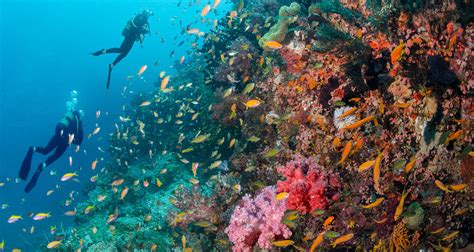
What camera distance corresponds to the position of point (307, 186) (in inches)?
188

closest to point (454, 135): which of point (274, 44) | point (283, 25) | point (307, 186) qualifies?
point (307, 186)

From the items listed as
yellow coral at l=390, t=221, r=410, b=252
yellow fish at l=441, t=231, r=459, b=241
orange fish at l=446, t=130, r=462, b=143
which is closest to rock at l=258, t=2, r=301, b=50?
orange fish at l=446, t=130, r=462, b=143

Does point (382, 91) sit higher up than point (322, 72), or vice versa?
point (322, 72)

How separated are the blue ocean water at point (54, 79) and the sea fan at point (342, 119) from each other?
22917mm

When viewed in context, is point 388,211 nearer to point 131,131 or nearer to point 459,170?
point 459,170

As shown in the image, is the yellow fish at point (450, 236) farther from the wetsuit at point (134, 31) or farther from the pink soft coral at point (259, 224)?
the wetsuit at point (134, 31)

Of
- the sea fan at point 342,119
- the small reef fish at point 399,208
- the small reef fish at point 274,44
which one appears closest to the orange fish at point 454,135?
the small reef fish at point 399,208

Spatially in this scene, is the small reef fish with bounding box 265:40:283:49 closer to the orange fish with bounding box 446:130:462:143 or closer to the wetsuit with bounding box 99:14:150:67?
the orange fish with bounding box 446:130:462:143

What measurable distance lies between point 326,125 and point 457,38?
2.33 metres

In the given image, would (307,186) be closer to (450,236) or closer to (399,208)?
(399,208)

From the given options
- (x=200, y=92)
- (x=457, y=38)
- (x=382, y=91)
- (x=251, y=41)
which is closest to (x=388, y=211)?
(x=382, y=91)

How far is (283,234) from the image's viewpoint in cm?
472

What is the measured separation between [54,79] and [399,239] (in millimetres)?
89543

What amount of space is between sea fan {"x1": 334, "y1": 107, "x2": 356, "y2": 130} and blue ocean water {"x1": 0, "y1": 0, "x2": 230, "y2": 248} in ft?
75.2
